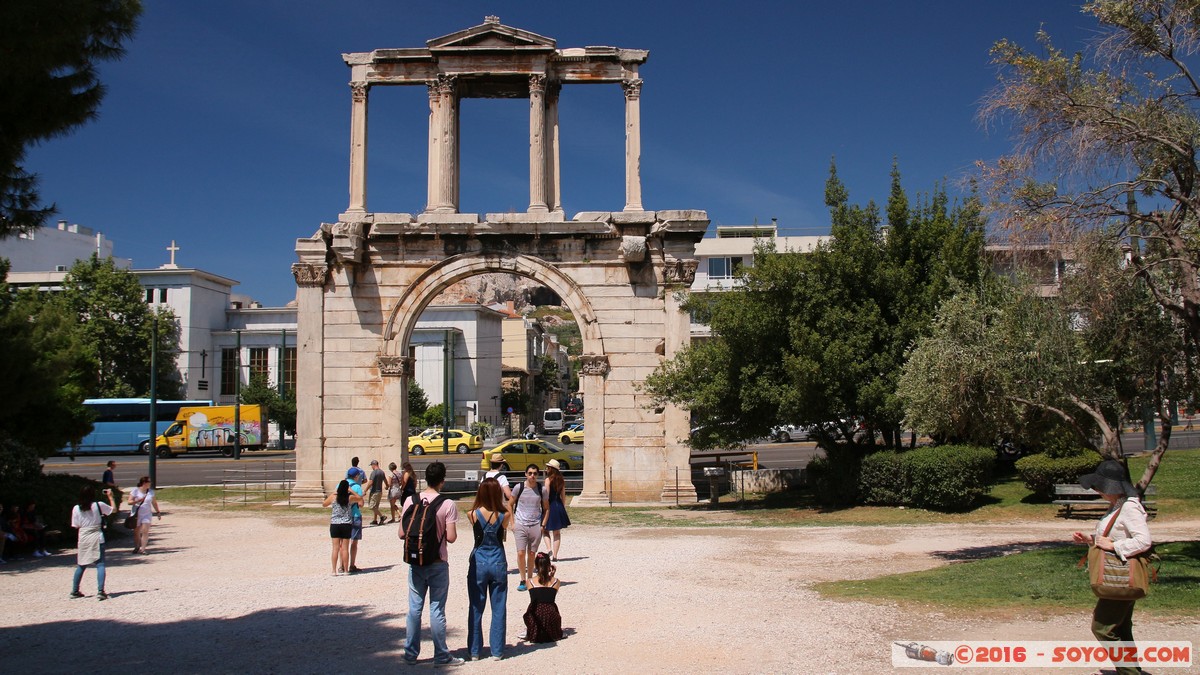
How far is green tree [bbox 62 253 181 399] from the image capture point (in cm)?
5109

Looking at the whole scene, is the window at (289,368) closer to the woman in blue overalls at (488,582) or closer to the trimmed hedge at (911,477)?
the trimmed hedge at (911,477)

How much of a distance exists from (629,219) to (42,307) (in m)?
13.3

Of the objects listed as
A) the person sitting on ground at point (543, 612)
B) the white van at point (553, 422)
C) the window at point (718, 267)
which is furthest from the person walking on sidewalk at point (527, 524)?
the white van at point (553, 422)

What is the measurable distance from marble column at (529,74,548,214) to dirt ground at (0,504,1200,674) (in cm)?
943

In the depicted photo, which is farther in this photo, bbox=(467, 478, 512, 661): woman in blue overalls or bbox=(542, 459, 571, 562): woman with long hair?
bbox=(542, 459, 571, 562): woman with long hair

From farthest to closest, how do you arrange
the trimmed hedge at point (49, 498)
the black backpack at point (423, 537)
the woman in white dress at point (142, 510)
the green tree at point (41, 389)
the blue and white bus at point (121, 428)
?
the blue and white bus at point (121, 428) → the trimmed hedge at point (49, 498) → the woman in white dress at point (142, 510) → the green tree at point (41, 389) → the black backpack at point (423, 537)

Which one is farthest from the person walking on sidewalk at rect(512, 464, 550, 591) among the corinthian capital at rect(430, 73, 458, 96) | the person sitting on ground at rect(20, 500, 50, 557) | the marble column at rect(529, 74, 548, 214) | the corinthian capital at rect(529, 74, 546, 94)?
the corinthian capital at rect(430, 73, 458, 96)

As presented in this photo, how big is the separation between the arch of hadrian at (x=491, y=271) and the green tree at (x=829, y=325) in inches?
63.4

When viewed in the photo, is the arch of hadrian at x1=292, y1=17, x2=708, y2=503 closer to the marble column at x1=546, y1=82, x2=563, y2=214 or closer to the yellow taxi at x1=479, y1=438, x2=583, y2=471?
the marble column at x1=546, y1=82, x2=563, y2=214

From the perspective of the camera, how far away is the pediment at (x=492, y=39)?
74.2ft

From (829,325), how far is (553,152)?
8.88 meters

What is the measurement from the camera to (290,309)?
184ft

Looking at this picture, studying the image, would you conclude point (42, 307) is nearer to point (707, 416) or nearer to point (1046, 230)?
point (707, 416)

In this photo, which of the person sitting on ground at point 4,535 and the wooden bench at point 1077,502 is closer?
the person sitting on ground at point 4,535
